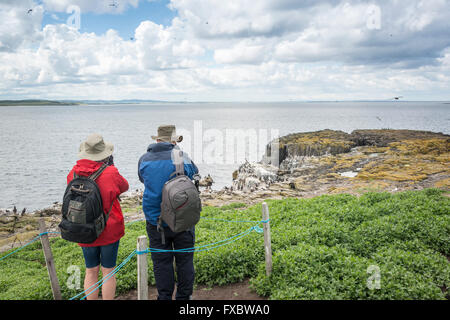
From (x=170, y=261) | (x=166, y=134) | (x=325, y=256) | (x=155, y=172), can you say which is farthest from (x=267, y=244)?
(x=166, y=134)

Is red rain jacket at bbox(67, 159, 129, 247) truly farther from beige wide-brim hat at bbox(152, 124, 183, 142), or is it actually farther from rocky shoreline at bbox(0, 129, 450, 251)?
rocky shoreline at bbox(0, 129, 450, 251)

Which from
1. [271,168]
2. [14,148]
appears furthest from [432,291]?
[14,148]

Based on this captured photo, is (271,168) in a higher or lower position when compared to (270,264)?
lower

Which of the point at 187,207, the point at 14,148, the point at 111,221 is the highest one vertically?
the point at 187,207

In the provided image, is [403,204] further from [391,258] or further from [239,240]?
[239,240]

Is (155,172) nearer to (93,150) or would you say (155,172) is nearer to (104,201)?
(104,201)

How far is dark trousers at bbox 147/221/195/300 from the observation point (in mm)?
4821

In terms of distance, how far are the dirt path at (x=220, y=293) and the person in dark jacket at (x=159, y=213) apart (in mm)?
1297

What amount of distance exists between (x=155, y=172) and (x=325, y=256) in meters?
4.30

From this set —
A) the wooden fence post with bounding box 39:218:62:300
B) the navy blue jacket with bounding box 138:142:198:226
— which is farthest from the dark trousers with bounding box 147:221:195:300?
the wooden fence post with bounding box 39:218:62:300

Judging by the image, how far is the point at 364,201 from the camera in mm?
11008
